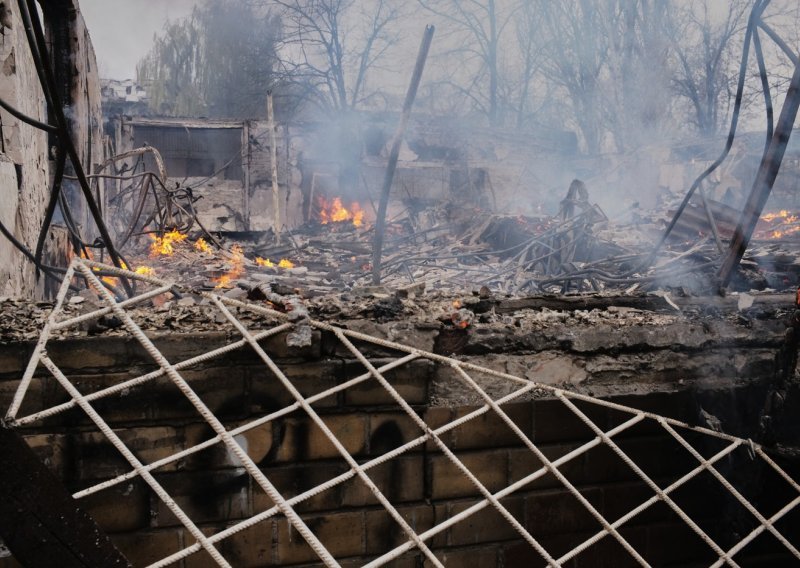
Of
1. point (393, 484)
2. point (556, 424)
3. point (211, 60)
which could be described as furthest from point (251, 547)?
point (211, 60)

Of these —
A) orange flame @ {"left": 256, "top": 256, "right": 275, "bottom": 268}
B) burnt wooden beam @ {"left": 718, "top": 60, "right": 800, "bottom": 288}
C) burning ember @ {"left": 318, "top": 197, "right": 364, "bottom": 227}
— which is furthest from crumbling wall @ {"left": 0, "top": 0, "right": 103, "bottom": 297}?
burning ember @ {"left": 318, "top": 197, "right": 364, "bottom": 227}

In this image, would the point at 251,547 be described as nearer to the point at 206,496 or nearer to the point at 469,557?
the point at 206,496

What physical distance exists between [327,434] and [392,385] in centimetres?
49

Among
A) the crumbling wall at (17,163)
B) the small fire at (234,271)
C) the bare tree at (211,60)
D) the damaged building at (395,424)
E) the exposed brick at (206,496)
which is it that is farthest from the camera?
the bare tree at (211,60)

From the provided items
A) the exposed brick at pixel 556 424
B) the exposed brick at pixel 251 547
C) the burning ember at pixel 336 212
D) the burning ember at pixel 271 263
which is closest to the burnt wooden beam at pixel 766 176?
the exposed brick at pixel 556 424

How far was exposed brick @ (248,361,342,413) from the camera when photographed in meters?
1.98

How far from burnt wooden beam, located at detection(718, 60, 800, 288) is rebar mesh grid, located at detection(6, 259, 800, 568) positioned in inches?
41.7

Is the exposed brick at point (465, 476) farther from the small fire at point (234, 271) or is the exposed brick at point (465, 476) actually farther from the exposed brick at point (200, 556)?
the small fire at point (234, 271)

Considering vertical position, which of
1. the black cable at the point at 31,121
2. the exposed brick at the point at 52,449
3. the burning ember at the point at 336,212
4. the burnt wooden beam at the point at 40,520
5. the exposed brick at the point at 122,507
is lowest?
the exposed brick at the point at 122,507

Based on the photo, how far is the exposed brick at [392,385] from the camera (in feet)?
6.74

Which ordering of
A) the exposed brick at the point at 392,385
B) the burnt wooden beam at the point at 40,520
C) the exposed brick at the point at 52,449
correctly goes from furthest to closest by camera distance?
the exposed brick at the point at 392,385 < the exposed brick at the point at 52,449 < the burnt wooden beam at the point at 40,520

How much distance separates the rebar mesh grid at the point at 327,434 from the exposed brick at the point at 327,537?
0.04m

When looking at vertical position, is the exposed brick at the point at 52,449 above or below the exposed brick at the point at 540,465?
above

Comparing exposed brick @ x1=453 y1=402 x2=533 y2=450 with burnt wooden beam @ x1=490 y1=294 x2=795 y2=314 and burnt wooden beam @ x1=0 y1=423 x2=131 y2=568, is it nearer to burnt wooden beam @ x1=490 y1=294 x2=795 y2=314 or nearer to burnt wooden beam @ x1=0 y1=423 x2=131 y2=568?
burnt wooden beam @ x1=490 y1=294 x2=795 y2=314
